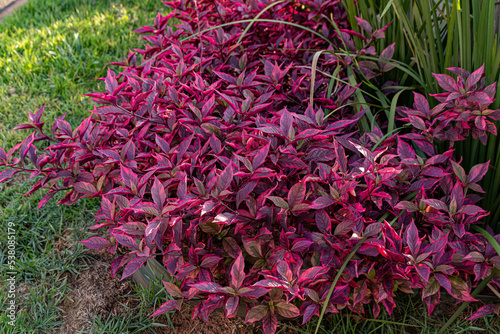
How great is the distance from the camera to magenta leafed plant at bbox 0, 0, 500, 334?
124cm

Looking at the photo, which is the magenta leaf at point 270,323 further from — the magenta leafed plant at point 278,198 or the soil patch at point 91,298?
the soil patch at point 91,298

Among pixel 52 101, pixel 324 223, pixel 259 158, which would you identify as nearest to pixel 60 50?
pixel 52 101

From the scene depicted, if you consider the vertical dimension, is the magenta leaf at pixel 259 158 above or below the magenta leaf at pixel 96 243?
above

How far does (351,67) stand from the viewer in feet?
5.81

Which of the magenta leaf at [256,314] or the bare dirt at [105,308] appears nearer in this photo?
the magenta leaf at [256,314]

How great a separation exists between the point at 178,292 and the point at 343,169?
0.70m

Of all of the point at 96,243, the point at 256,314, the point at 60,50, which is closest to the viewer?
the point at 256,314

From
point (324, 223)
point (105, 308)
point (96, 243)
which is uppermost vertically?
point (96, 243)

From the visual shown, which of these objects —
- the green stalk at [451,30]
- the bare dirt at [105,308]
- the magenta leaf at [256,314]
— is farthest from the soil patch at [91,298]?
the green stalk at [451,30]

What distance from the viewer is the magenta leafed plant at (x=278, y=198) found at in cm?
124

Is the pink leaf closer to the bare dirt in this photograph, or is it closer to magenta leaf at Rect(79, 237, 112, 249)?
the bare dirt

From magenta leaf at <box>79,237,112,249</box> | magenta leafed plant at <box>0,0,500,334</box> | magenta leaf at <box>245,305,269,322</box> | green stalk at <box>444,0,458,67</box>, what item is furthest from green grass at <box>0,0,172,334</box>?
green stalk at <box>444,0,458,67</box>

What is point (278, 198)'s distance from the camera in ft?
4.11

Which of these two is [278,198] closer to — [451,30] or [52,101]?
[451,30]
